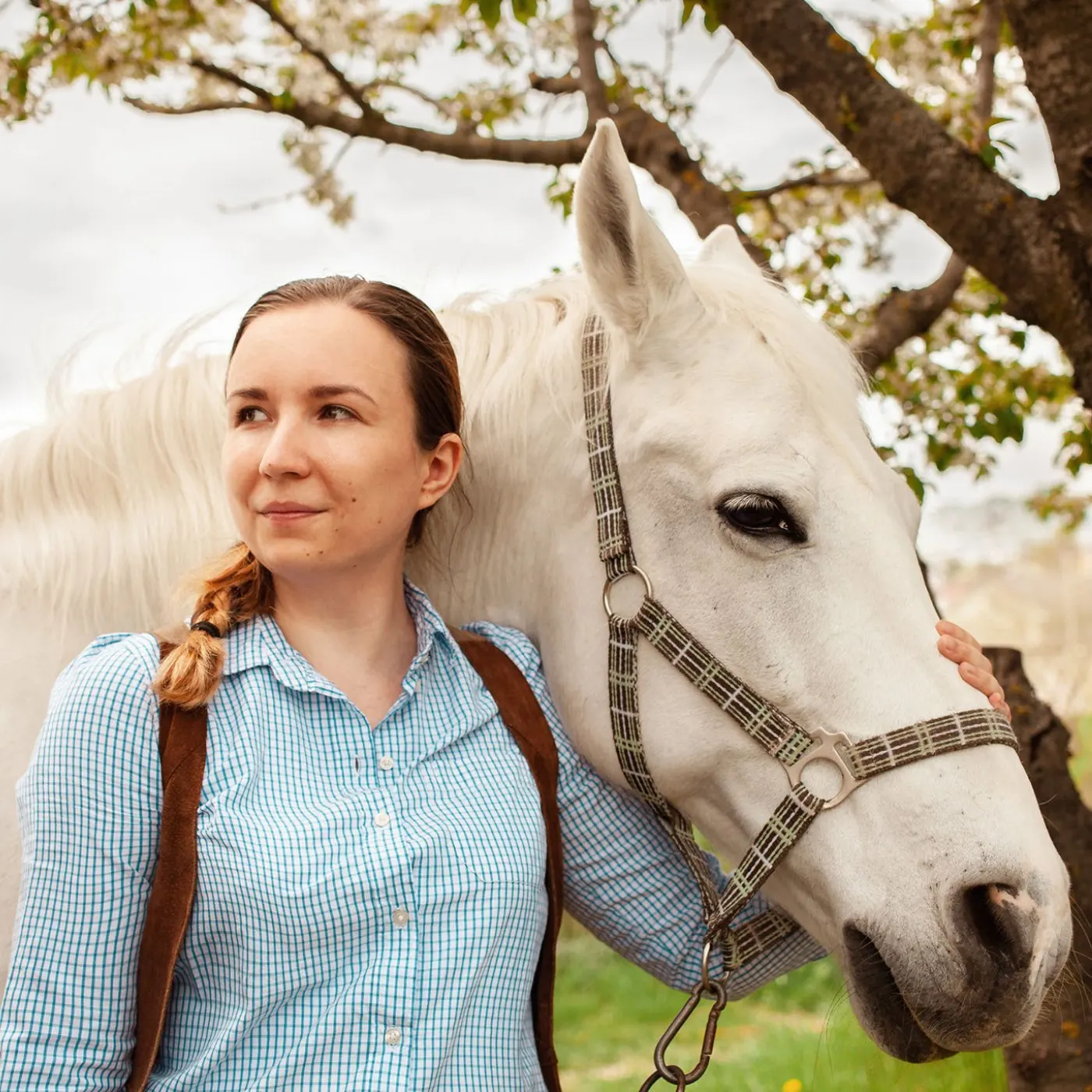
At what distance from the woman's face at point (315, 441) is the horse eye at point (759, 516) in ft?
1.75

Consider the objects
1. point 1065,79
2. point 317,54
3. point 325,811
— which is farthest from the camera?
point 317,54

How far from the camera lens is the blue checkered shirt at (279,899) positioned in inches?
57.8

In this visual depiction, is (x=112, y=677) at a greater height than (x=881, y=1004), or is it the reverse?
(x=112, y=677)

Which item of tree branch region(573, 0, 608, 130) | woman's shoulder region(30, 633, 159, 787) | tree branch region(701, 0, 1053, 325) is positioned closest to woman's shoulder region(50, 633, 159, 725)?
woman's shoulder region(30, 633, 159, 787)

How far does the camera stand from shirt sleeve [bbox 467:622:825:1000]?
1.96 meters

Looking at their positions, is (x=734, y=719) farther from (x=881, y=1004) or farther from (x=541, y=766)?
(x=881, y=1004)

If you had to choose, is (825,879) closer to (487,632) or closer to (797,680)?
(797,680)

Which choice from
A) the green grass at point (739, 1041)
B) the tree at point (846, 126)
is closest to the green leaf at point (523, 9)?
the tree at point (846, 126)

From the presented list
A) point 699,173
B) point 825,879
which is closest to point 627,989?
point 699,173

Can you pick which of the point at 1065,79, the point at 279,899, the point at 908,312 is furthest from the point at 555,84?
the point at 279,899

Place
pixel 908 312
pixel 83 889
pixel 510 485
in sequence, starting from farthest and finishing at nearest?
pixel 908 312 < pixel 510 485 < pixel 83 889

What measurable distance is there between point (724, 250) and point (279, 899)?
171 cm

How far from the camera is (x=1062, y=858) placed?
3104 millimetres

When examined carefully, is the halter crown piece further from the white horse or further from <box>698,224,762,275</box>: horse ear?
<box>698,224,762,275</box>: horse ear
